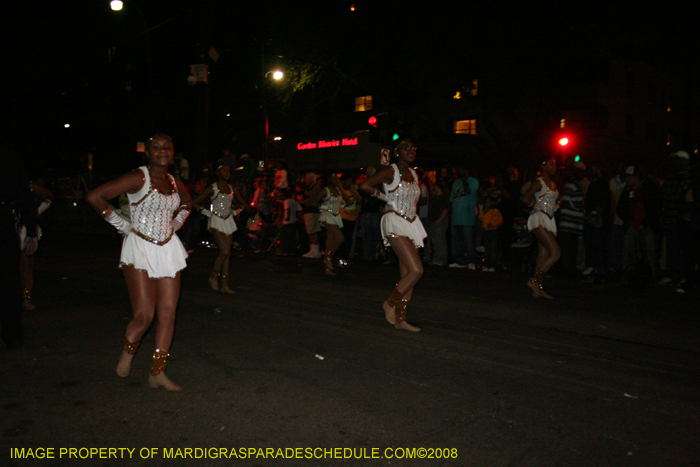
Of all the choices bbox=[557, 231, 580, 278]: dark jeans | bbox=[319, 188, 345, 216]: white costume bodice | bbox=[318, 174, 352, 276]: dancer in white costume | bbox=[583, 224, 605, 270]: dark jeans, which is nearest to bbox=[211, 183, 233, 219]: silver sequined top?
bbox=[318, 174, 352, 276]: dancer in white costume

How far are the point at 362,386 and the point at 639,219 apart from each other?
7926 mm

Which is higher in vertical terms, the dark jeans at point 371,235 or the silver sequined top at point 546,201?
the silver sequined top at point 546,201

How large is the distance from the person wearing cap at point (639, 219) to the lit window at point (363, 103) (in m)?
29.7

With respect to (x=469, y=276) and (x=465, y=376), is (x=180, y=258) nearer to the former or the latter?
(x=465, y=376)

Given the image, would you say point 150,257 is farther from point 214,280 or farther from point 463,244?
point 463,244

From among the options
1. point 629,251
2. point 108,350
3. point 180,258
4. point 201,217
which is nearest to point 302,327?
point 108,350

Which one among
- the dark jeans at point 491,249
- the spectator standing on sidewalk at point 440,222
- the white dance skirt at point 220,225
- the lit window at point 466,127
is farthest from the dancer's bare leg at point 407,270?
the lit window at point 466,127

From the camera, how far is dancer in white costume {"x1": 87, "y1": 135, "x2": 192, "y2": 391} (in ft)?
15.7

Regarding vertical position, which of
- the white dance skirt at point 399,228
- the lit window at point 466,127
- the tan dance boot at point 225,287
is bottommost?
the tan dance boot at point 225,287

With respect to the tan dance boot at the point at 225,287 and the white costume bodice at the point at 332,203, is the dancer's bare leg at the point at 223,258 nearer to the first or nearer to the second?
the tan dance boot at the point at 225,287

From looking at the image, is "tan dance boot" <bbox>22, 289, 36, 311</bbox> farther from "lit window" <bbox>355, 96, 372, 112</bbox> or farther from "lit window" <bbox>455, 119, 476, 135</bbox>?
"lit window" <bbox>355, 96, 372, 112</bbox>

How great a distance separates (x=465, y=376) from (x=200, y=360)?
241 cm

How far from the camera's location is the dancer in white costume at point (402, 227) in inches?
279

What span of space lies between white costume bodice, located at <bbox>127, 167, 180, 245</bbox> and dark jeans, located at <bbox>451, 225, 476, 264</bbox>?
31.7 ft
